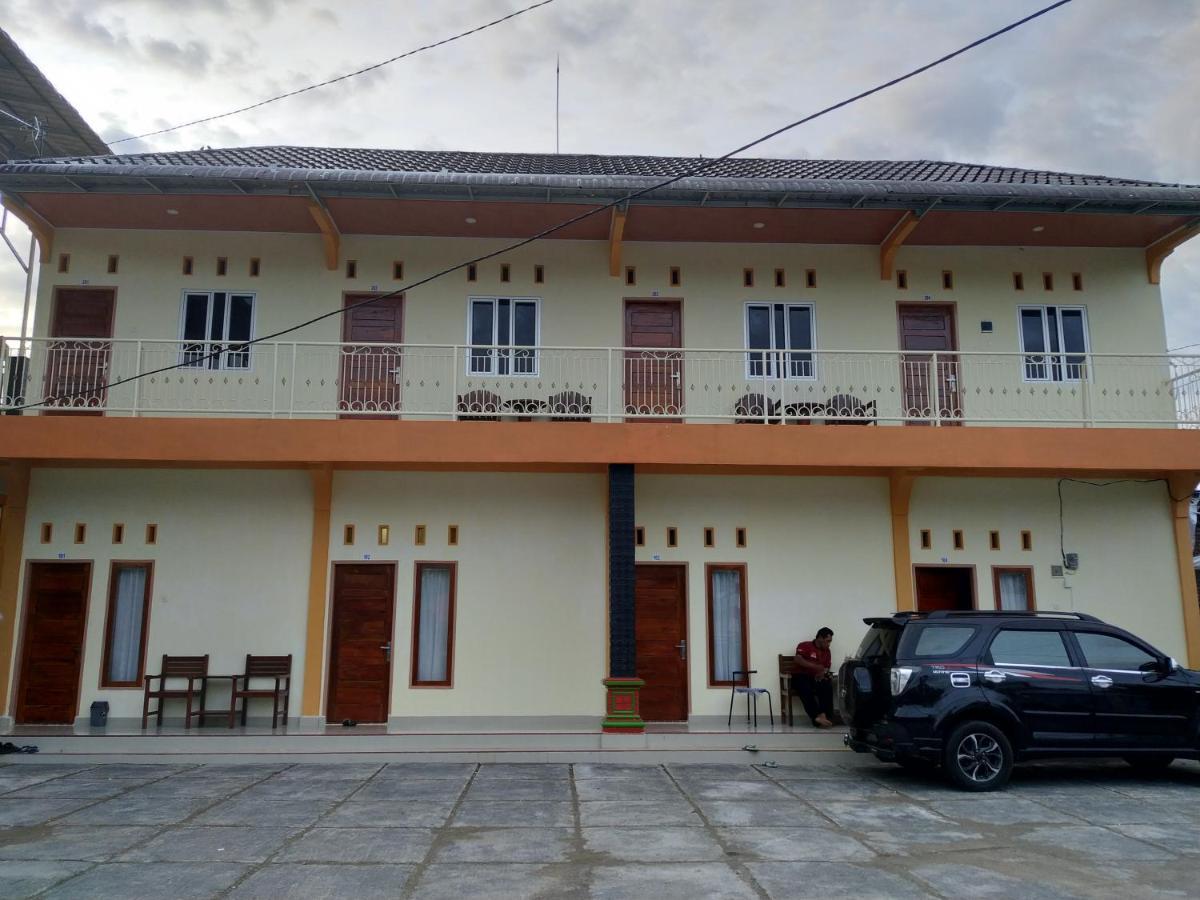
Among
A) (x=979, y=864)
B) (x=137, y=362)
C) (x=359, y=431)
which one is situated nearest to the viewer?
(x=979, y=864)

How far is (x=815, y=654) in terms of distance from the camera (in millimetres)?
12195

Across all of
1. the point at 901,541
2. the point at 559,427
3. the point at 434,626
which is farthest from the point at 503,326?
the point at 901,541

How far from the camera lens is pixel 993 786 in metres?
9.07

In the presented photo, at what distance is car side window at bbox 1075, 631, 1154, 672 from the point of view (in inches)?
369

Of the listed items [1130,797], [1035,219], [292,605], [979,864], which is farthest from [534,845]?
[1035,219]

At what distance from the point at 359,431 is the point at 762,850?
7.22 m

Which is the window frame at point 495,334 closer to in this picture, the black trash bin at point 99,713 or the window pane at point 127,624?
the window pane at point 127,624

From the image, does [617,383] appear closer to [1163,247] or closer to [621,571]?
[621,571]

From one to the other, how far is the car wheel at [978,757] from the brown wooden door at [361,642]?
7.12 metres

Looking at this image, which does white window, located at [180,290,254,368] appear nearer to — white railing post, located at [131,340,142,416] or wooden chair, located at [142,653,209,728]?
white railing post, located at [131,340,142,416]

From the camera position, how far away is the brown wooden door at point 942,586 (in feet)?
43.3

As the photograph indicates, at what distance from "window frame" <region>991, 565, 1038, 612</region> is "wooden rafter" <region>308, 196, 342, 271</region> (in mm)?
10441

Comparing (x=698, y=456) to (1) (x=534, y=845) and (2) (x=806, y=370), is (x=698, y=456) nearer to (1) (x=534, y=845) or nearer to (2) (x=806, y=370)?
(2) (x=806, y=370)

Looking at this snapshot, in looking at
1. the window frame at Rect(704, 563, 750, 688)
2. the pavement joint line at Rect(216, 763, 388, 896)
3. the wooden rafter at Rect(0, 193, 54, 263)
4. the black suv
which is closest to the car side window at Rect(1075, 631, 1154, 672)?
the black suv
